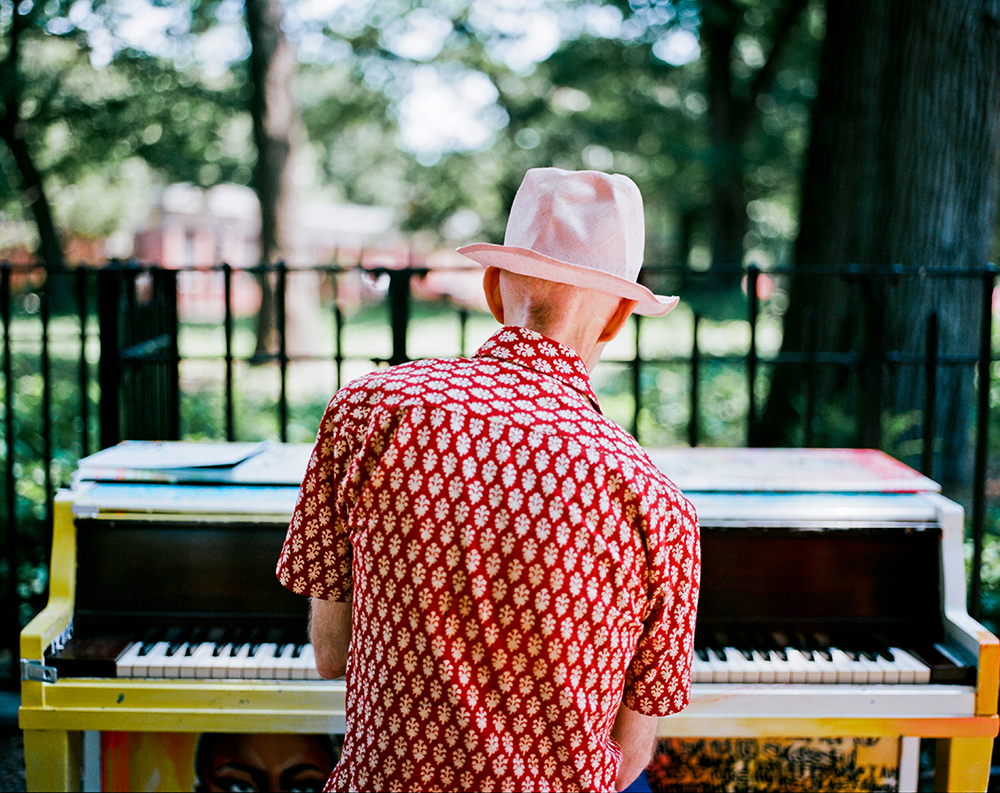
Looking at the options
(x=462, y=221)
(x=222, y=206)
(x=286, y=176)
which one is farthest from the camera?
(x=222, y=206)

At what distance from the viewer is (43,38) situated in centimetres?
1944

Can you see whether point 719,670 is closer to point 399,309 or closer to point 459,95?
point 399,309

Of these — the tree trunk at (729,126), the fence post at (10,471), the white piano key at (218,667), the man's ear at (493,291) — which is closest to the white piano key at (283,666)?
the white piano key at (218,667)

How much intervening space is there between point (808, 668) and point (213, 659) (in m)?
1.71

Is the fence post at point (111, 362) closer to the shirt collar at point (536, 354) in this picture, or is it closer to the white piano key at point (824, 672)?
the shirt collar at point (536, 354)

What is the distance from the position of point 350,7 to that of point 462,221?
53.1 feet

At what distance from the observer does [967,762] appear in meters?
2.60

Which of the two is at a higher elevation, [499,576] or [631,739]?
[499,576]

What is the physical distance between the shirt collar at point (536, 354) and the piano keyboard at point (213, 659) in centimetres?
132

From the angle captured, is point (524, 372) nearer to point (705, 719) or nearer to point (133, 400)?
point (705, 719)

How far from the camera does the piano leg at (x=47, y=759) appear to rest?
256 centimetres

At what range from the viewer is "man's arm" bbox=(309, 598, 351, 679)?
1762 millimetres

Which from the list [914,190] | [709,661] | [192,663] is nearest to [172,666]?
[192,663]

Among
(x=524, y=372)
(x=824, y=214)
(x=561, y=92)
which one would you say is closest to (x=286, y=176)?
(x=824, y=214)
